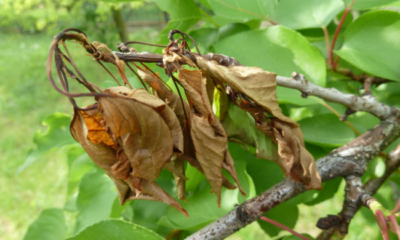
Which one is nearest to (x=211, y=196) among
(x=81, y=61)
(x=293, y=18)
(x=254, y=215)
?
(x=254, y=215)

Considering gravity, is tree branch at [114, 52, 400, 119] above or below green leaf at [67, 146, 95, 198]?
above

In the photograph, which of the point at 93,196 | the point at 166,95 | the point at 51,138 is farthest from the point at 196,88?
the point at 51,138

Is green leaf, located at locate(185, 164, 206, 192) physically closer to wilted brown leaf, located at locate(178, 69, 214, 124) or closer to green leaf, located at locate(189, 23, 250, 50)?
wilted brown leaf, located at locate(178, 69, 214, 124)

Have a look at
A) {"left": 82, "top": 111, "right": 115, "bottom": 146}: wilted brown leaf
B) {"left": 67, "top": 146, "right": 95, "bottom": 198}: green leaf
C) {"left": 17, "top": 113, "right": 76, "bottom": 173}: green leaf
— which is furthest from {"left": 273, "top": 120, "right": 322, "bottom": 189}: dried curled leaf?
{"left": 17, "top": 113, "right": 76, "bottom": 173}: green leaf

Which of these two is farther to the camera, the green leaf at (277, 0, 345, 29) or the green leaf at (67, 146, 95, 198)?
the green leaf at (67, 146, 95, 198)

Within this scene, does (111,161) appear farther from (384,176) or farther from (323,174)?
(384,176)

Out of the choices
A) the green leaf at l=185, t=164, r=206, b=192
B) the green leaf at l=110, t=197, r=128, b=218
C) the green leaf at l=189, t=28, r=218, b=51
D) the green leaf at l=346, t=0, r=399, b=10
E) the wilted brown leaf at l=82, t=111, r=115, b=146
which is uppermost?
the wilted brown leaf at l=82, t=111, r=115, b=146

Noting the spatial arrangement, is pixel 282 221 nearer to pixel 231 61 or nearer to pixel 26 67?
pixel 231 61

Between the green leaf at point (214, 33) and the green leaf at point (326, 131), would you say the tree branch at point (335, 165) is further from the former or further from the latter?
the green leaf at point (214, 33)
